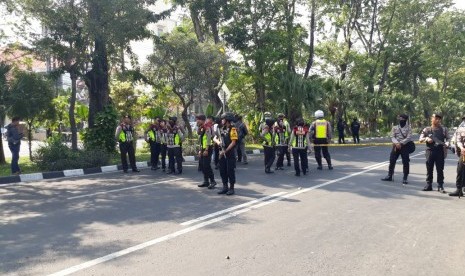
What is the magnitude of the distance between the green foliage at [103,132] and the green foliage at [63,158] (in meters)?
1.98

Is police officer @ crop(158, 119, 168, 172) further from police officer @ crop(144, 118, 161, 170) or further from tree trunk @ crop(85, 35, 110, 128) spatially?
tree trunk @ crop(85, 35, 110, 128)

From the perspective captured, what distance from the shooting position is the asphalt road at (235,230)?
4.68 metres

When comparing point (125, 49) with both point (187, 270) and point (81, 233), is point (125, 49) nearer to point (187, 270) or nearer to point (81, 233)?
point (81, 233)

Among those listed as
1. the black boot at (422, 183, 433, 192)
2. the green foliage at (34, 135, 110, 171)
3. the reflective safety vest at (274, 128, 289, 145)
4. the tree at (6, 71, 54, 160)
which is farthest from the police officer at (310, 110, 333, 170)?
the tree at (6, 71, 54, 160)

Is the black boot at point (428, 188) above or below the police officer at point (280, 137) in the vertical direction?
below

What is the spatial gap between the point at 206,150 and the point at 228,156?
2.55 feet

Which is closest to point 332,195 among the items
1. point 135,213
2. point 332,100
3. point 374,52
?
point 135,213

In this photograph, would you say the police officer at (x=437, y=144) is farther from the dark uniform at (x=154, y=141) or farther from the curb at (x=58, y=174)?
the curb at (x=58, y=174)

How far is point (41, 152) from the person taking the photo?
1372cm

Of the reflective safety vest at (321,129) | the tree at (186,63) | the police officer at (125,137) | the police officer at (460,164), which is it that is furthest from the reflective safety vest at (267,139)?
the tree at (186,63)

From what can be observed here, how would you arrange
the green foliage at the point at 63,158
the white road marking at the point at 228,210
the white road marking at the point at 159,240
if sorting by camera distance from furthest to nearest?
the green foliage at the point at 63,158 → the white road marking at the point at 228,210 → the white road marking at the point at 159,240

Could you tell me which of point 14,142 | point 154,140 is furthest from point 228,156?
point 14,142

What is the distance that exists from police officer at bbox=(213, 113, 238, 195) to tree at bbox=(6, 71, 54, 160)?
8.06 metres

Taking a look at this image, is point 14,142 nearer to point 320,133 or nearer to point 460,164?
point 320,133
